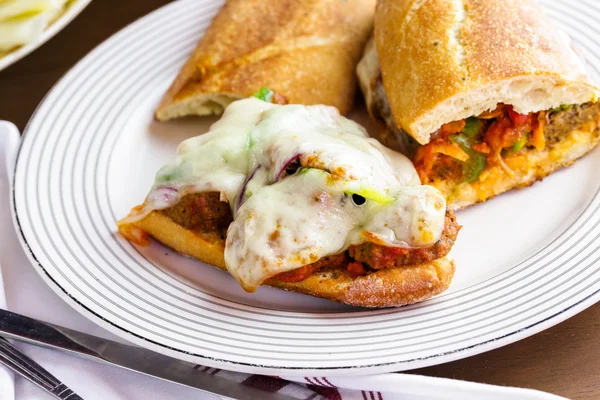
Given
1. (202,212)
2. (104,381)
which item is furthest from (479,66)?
(104,381)

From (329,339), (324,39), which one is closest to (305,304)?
(329,339)

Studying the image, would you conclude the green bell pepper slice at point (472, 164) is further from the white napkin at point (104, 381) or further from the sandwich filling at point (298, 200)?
the white napkin at point (104, 381)

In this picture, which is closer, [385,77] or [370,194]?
[370,194]

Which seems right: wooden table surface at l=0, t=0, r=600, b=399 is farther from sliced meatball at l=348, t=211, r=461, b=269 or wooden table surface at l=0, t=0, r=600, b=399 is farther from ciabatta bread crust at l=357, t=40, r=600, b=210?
ciabatta bread crust at l=357, t=40, r=600, b=210

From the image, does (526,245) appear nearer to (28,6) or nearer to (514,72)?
(514,72)

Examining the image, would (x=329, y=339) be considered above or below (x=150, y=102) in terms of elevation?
below

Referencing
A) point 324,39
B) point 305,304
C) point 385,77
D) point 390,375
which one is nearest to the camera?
point 390,375

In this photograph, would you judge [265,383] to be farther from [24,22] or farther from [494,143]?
[24,22]

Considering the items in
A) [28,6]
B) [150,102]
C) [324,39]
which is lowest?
[150,102]
